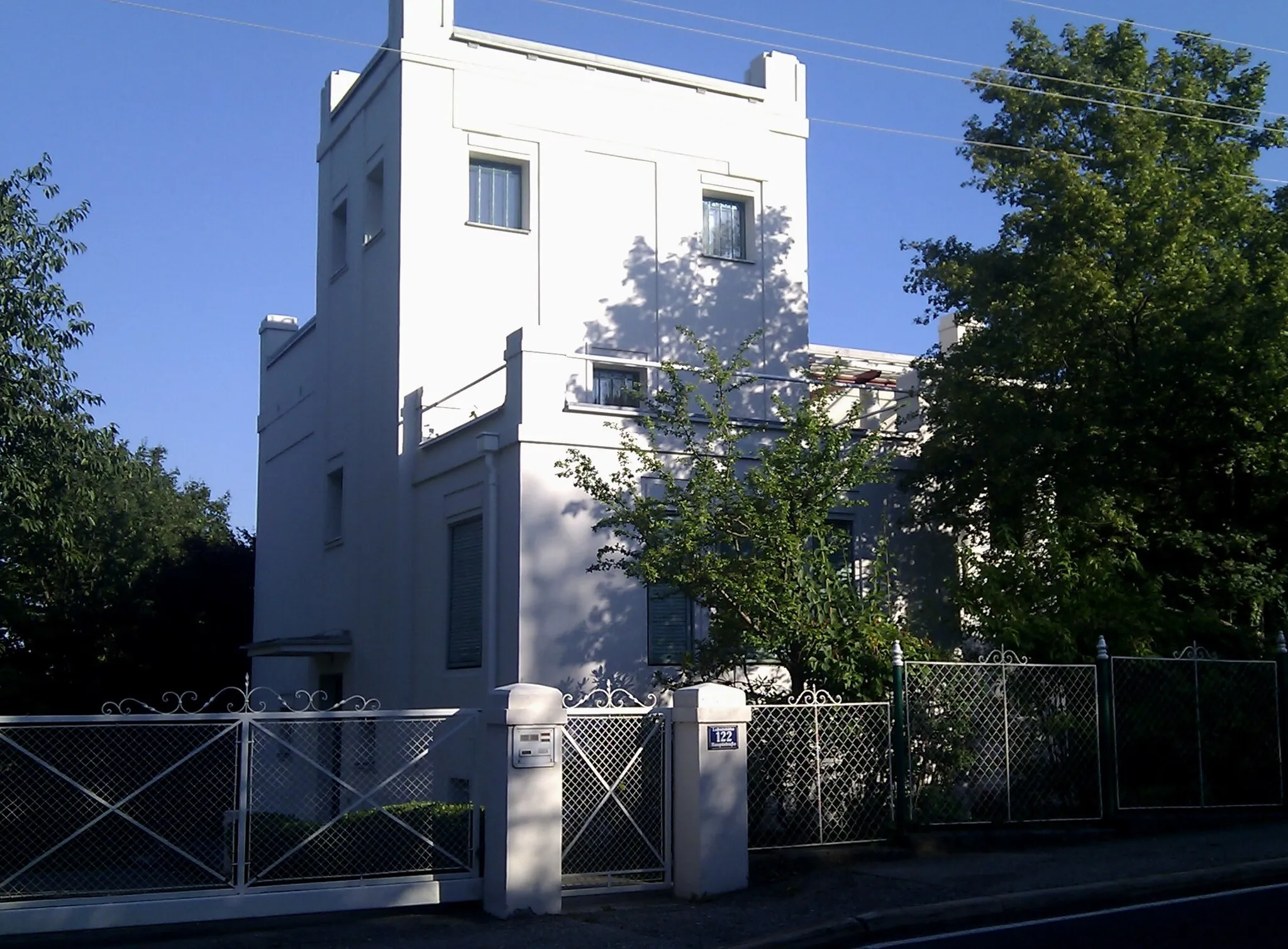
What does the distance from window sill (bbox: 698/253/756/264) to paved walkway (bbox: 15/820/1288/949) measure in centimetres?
1068

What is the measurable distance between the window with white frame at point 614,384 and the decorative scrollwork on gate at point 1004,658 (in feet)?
22.1

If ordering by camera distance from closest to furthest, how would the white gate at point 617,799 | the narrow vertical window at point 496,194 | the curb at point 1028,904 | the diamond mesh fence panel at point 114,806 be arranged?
the diamond mesh fence panel at point 114,806
the curb at point 1028,904
the white gate at point 617,799
the narrow vertical window at point 496,194

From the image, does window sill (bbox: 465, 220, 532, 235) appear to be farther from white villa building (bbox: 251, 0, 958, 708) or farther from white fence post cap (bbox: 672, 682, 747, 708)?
white fence post cap (bbox: 672, 682, 747, 708)

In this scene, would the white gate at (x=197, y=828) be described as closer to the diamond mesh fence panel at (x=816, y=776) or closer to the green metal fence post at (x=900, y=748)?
the diamond mesh fence panel at (x=816, y=776)

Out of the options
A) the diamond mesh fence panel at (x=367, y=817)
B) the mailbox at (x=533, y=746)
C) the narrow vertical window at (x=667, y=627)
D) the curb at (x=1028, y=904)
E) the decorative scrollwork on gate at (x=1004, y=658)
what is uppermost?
the narrow vertical window at (x=667, y=627)

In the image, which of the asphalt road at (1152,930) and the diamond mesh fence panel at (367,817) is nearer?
the asphalt road at (1152,930)

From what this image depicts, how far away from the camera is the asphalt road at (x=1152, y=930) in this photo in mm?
8836

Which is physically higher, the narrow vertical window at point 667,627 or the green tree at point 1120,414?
the green tree at point 1120,414

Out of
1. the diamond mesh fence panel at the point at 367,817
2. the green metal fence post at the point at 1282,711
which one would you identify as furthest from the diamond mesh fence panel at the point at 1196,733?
the diamond mesh fence panel at the point at 367,817

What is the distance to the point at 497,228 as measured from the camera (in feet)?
63.8

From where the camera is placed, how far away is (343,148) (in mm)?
21672

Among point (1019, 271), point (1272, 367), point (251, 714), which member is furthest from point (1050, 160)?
point (251, 714)

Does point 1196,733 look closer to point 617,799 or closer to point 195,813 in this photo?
point 617,799

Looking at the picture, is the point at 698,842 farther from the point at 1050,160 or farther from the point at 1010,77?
the point at 1010,77
